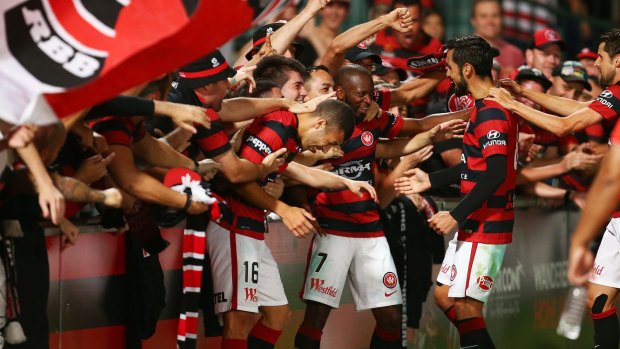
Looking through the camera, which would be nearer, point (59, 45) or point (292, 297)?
point (59, 45)

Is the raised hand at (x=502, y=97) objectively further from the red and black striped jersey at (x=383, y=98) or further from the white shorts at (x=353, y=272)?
the white shorts at (x=353, y=272)

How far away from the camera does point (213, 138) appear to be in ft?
21.9

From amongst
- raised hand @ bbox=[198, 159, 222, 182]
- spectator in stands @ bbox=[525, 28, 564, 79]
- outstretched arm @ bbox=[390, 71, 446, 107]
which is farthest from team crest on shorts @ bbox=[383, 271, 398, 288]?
spectator in stands @ bbox=[525, 28, 564, 79]

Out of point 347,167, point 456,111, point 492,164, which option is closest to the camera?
point 492,164

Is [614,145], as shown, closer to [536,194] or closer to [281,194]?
[281,194]

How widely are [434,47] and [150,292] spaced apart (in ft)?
15.4

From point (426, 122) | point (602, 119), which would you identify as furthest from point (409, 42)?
point (602, 119)

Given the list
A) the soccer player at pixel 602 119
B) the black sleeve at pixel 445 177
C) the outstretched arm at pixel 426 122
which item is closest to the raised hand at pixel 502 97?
the soccer player at pixel 602 119

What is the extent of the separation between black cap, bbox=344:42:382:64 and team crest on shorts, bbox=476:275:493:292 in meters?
1.85

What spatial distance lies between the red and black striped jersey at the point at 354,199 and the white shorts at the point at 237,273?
77 cm

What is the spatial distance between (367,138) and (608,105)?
1546mm

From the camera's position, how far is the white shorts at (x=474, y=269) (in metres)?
7.54

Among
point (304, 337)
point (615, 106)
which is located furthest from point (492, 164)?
point (304, 337)

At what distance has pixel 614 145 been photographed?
4762 mm
